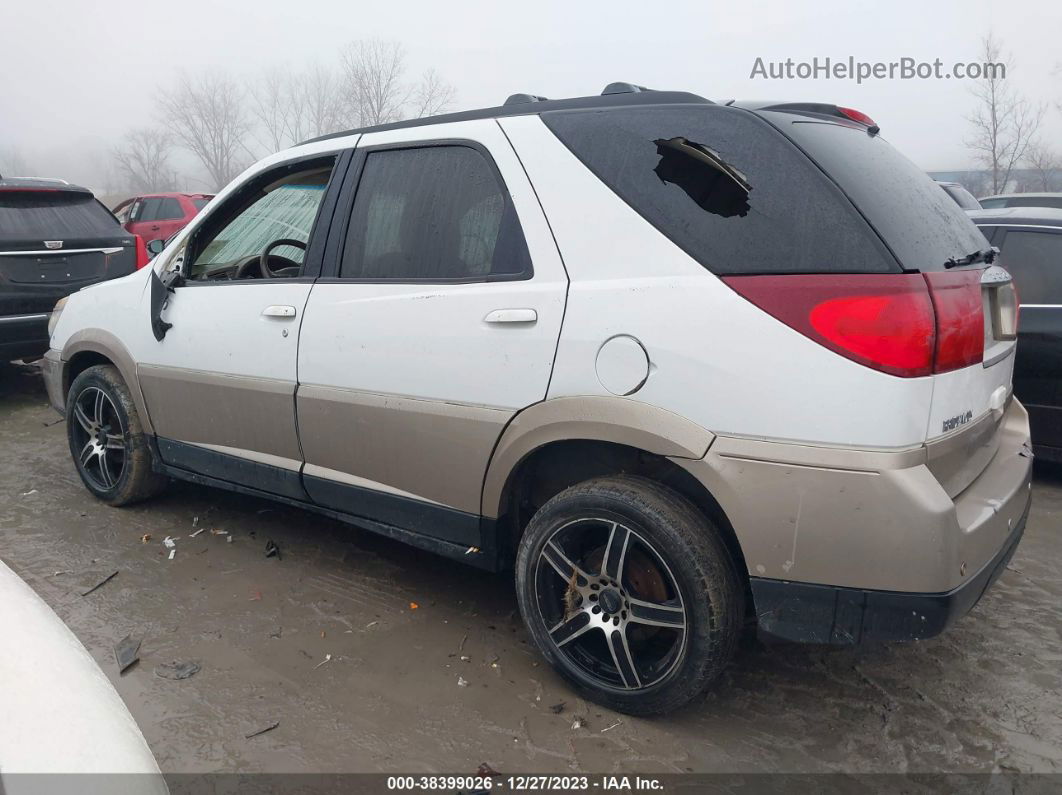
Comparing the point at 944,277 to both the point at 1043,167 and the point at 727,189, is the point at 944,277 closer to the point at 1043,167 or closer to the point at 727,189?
the point at 727,189

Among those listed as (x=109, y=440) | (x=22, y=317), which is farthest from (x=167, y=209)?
(x=109, y=440)

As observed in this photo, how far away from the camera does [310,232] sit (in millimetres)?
3268

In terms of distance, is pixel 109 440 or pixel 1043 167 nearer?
pixel 109 440

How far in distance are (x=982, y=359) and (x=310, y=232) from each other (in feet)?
8.33

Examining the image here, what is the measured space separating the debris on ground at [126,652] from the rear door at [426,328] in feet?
2.84

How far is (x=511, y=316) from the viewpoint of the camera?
100 inches

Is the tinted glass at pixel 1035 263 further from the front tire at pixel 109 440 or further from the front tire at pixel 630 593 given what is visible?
the front tire at pixel 109 440

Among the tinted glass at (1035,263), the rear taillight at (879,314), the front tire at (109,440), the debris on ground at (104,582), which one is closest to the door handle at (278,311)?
the front tire at (109,440)

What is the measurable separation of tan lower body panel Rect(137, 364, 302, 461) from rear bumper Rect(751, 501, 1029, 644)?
6.68ft

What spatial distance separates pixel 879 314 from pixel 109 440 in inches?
155

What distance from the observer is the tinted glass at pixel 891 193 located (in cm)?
211

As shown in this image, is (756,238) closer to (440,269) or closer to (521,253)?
(521,253)

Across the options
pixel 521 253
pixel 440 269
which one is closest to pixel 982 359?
pixel 521 253

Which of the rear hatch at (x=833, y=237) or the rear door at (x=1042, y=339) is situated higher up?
the rear hatch at (x=833, y=237)
